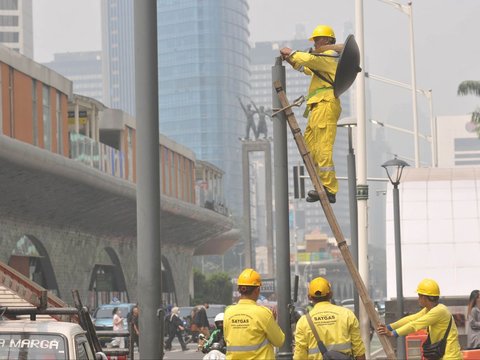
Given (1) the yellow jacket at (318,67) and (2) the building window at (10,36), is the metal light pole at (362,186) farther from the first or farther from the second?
(2) the building window at (10,36)

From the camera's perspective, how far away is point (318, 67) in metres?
10.7

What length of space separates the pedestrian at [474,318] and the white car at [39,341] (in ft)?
23.5

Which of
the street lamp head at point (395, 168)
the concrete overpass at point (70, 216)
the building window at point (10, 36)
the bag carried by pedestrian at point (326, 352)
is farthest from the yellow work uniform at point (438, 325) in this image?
the building window at point (10, 36)

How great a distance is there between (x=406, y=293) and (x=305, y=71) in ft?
70.8

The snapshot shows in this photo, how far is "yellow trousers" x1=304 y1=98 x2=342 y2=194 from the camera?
10.7 metres

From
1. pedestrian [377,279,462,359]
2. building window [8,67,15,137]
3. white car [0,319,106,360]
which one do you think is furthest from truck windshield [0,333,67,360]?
building window [8,67,15,137]

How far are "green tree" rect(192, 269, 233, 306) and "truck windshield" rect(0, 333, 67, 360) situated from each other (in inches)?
4251

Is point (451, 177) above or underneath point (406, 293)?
above

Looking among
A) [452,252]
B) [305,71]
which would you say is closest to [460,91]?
[452,252]

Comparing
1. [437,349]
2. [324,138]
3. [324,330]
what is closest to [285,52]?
[324,138]

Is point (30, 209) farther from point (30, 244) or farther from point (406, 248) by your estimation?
point (406, 248)

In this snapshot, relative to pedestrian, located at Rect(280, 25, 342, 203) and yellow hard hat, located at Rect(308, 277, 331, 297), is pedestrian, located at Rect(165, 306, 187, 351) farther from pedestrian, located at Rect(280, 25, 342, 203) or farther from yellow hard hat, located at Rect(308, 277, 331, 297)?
yellow hard hat, located at Rect(308, 277, 331, 297)

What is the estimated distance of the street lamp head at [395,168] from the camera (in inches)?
1197

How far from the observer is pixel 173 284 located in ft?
310
